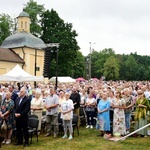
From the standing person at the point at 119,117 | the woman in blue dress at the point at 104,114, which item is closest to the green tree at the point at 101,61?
the standing person at the point at 119,117

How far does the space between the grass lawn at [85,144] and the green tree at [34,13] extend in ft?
131

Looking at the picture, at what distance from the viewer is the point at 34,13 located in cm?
4956

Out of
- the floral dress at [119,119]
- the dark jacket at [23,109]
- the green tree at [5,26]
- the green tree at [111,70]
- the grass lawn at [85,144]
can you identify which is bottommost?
the grass lawn at [85,144]

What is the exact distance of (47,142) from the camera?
8984 millimetres

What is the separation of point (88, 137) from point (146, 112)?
2270 mm

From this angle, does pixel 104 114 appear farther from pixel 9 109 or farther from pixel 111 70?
pixel 111 70

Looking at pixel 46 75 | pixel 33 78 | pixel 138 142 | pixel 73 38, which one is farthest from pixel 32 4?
pixel 138 142

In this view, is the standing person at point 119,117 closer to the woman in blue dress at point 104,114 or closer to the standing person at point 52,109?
the woman in blue dress at point 104,114

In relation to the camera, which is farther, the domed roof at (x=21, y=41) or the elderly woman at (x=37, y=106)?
the domed roof at (x=21, y=41)

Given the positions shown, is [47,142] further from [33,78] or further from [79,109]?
[33,78]

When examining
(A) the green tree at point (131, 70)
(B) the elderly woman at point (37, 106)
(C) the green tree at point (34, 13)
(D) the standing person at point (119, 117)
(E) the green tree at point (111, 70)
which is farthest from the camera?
(A) the green tree at point (131, 70)

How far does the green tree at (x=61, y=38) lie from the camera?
44.0 meters

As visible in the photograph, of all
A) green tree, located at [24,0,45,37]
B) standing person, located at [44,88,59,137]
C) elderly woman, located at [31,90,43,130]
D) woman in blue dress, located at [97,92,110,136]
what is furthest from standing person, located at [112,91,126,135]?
green tree, located at [24,0,45,37]

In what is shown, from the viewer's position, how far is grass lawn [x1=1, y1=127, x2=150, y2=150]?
824 cm
